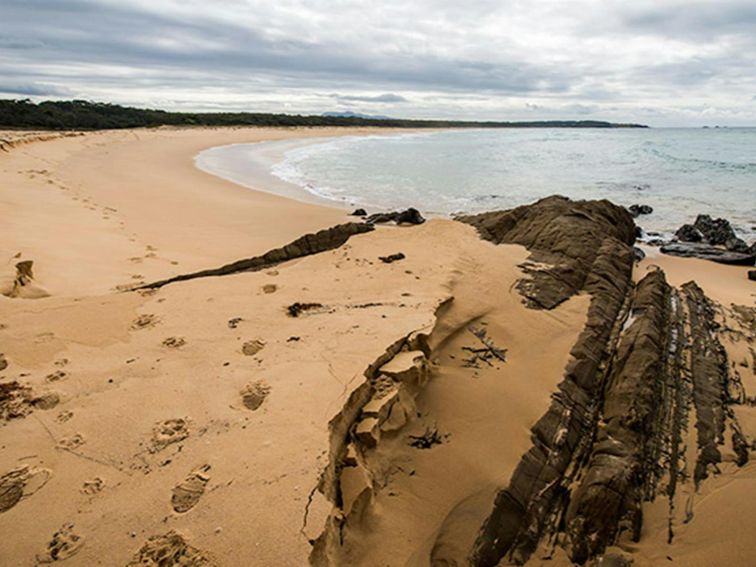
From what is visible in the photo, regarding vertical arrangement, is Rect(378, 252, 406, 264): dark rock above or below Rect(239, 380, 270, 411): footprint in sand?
above

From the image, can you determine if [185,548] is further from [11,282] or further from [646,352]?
[11,282]

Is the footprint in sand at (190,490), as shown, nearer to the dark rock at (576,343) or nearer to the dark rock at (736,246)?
the dark rock at (576,343)

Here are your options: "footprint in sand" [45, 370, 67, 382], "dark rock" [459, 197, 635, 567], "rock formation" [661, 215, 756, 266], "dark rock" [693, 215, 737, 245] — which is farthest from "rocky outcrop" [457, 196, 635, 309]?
"footprint in sand" [45, 370, 67, 382]

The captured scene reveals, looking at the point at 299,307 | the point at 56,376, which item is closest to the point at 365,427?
the point at 299,307

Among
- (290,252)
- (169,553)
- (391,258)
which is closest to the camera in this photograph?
(169,553)

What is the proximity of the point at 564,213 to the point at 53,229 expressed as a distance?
864cm

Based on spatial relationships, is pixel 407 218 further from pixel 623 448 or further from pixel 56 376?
pixel 56 376

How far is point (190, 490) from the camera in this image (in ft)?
7.97

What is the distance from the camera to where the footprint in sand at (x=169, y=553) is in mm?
2080

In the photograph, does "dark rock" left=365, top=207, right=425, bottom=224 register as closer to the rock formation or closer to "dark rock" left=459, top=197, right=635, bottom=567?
"dark rock" left=459, top=197, right=635, bottom=567

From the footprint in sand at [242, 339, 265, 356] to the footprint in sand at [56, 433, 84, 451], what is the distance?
4.14 ft

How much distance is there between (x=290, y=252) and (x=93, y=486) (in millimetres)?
4457

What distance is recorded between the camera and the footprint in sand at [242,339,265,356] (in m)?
3.78

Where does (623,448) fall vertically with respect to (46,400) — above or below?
below
